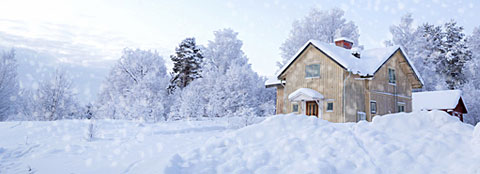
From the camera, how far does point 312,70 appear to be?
18906 mm

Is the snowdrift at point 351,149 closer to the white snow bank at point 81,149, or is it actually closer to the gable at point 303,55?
the white snow bank at point 81,149

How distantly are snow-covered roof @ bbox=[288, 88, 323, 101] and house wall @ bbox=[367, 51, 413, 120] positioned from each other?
314 cm

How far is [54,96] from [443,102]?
99.3ft

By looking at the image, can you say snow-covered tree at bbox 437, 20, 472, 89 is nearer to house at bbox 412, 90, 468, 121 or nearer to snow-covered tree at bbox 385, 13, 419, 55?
snow-covered tree at bbox 385, 13, 419, 55

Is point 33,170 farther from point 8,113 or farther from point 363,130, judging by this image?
point 8,113

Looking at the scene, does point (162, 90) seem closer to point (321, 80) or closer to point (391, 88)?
point (321, 80)

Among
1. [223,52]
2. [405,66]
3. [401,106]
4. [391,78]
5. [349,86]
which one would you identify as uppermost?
[223,52]

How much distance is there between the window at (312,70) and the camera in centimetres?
1863

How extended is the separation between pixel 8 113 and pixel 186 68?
19.0 metres

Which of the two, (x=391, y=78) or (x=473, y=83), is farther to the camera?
(x=473, y=83)

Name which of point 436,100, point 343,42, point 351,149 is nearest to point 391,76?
point 343,42

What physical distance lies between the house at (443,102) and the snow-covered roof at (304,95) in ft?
39.1

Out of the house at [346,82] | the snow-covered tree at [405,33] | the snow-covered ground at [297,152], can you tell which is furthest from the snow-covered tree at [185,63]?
the snow-covered ground at [297,152]

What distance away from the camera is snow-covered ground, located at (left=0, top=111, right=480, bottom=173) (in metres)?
5.67
